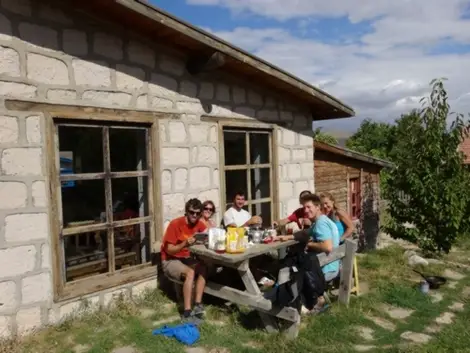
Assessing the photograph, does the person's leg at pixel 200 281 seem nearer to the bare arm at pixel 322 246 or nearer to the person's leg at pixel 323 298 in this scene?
the bare arm at pixel 322 246

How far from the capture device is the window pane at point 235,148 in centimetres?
621

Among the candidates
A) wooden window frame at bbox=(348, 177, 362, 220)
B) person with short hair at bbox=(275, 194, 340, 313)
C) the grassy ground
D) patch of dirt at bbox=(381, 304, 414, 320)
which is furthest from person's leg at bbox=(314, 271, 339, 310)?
wooden window frame at bbox=(348, 177, 362, 220)

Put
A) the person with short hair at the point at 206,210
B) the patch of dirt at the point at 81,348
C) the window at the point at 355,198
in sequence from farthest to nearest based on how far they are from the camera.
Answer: the window at the point at 355,198 < the person with short hair at the point at 206,210 < the patch of dirt at the point at 81,348

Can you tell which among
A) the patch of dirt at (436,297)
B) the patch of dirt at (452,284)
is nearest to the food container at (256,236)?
the patch of dirt at (436,297)

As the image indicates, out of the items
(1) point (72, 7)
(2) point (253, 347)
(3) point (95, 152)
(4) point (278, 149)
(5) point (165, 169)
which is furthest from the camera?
(4) point (278, 149)

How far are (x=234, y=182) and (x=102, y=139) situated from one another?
219 cm

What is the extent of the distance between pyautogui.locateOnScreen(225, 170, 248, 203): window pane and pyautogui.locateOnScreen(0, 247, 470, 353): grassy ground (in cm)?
179

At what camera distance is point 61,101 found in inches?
171

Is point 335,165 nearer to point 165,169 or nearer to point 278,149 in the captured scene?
point 278,149

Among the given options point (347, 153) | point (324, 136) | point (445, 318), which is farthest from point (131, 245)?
point (324, 136)

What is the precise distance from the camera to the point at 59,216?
14.3 feet

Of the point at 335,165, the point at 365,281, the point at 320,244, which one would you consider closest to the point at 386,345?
the point at 320,244

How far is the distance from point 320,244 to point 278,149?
7.99ft

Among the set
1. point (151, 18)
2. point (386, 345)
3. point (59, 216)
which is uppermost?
point (151, 18)
